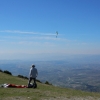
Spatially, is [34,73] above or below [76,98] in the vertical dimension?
above

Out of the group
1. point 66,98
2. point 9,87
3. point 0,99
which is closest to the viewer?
point 0,99

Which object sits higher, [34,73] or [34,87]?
[34,73]

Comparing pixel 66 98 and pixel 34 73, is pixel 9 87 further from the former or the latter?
pixel 66 98

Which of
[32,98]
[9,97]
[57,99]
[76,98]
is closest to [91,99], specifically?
[76,98]

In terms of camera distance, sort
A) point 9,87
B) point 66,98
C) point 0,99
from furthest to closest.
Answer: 1. point 9,87
2. point 66,98
3. point 0,99

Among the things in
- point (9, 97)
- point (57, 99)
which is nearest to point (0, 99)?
point (9, 97)

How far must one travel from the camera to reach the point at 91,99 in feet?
63.0

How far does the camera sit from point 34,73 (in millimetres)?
25031

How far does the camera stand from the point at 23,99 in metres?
17.7

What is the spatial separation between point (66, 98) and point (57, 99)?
40.8 inches

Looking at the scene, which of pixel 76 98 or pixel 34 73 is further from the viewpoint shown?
pixel 34 73

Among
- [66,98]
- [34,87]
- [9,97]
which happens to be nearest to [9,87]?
[34,87]

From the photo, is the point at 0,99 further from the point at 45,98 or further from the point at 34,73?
the point at 34,73

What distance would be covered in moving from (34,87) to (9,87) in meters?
2.74
